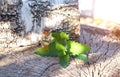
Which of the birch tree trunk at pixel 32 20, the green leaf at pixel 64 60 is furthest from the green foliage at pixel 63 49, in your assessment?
the birch tree trunk at pixel 32 20

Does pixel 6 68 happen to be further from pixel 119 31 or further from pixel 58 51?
pixel 119 31

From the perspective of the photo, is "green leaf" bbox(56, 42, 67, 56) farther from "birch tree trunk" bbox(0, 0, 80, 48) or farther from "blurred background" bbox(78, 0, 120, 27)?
"blurred background" bbox(78, 0, 120, 27)

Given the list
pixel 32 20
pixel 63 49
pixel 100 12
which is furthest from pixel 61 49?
pixel 100 12

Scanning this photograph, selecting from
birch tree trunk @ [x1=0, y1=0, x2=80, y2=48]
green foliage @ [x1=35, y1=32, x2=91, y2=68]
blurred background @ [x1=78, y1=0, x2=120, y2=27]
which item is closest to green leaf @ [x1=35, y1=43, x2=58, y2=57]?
green foliage @ [x1=35, y1=32, x2=91, y2=68]

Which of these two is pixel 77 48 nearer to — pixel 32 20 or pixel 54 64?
pixel 54 64

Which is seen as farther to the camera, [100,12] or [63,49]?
[100,12]

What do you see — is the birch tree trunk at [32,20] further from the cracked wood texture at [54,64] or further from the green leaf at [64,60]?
the green leaf at [64,60]

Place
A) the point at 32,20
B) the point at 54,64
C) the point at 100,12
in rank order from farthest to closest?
the point at 100,12
the point at 32,20
the point at 54,64
